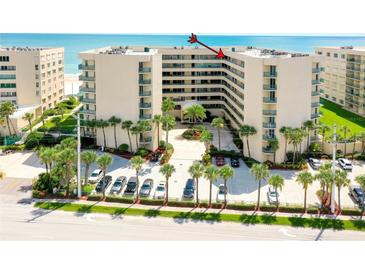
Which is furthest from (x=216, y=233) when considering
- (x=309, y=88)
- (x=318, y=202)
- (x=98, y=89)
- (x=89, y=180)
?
(x=98, y=89)

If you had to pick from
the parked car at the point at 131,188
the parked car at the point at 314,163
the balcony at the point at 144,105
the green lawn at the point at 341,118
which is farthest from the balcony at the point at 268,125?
the green lawn at the point at 341,118

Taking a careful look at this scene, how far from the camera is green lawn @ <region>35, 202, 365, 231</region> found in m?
35.3

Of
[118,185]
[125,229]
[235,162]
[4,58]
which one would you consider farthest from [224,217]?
[4,58]

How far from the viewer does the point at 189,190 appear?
41.3m

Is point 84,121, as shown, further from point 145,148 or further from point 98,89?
point 145,148

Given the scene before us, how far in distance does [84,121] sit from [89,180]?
1442 centimetres

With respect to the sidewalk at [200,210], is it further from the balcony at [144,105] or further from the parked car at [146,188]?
the balcony at [144,105]

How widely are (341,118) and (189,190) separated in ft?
140

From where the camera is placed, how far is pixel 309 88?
5084 cm

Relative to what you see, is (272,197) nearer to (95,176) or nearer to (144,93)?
(95,176)

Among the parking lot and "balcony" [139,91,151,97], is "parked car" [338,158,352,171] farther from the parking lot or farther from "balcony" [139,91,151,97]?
"balcony" [139,91,151,97]

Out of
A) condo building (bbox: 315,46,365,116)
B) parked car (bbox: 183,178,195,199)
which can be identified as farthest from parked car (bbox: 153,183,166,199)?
condo building (bbox: 315,46,365,116)

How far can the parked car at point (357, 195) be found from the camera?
3937cm

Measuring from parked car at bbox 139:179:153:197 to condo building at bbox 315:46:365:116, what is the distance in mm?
43830
